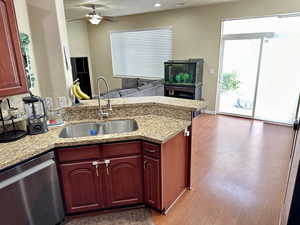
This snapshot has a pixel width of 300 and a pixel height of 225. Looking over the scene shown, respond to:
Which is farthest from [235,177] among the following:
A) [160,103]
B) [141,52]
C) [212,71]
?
[141,52]

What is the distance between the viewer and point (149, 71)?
22.7 ft

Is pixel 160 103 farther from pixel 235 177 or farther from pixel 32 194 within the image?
pixel 32 194

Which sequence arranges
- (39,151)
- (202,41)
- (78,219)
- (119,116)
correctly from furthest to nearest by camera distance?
1. (202,41)
2. (119,116)
3. (78,219)
4. (39,151)

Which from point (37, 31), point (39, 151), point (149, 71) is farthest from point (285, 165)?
point (149, 71)

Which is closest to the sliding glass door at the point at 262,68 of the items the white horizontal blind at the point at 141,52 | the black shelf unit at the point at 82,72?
the white horizontal blind at the point at 141,52

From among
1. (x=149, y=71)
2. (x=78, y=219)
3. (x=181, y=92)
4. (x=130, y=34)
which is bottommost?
(x=78, y=219)

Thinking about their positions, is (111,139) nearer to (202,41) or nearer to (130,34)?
(202,41)

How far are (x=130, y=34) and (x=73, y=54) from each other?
2.16m

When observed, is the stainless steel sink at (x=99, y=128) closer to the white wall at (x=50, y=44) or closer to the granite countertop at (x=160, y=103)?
the granite countertop at (x=160, y=103)

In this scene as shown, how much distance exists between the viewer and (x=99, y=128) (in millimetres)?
2471

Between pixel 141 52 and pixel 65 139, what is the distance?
548 cm

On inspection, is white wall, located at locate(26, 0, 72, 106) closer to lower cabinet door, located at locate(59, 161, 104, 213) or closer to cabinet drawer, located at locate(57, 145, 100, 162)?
cabinet drawer, located at locate(57, 145, 100, 162)

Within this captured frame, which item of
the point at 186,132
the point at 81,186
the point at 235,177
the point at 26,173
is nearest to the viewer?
the point at 26,173

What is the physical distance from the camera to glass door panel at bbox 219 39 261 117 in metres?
4.88
